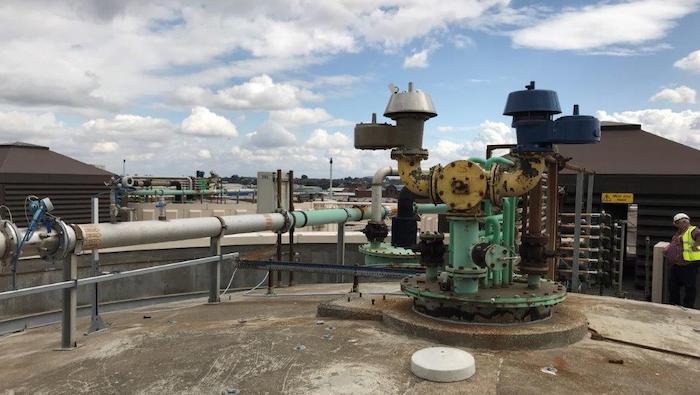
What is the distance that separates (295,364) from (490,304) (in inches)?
68.6

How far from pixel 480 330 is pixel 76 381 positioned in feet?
10.1

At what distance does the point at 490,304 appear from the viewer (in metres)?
4.47

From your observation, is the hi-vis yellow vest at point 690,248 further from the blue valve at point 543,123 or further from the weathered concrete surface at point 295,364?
the weathered concrete surface at point 295,364

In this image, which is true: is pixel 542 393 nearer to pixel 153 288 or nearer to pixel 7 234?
pixel 7 234

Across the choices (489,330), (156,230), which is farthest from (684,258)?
(156,230)

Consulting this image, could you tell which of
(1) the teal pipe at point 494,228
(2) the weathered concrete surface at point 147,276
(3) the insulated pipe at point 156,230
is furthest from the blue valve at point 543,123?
(2) the weathered concrete surface at point 147,276

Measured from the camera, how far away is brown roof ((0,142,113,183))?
56.6 ft

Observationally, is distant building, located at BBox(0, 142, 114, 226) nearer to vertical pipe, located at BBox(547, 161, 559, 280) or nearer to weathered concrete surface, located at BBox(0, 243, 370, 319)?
weathered concrete surface, located at BBox(0, 243, 370, 319)

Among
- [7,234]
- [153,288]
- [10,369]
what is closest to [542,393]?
[10,369]

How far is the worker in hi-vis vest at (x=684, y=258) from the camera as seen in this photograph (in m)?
7.24

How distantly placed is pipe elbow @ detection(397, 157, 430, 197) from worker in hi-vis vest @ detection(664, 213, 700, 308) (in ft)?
14.6

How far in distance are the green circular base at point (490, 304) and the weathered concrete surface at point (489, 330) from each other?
83mm

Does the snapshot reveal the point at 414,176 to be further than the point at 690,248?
No

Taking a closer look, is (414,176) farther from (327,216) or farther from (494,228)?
(327,216)
